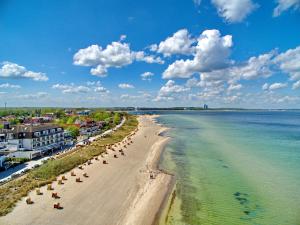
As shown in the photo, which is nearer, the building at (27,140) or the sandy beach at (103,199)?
the sandy beach at (103,199)

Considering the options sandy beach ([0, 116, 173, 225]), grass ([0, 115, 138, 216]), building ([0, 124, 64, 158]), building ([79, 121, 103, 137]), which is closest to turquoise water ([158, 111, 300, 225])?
sandy beach ([0, 116, 173, 225])

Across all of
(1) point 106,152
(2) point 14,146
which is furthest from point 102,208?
(2) point 14,146

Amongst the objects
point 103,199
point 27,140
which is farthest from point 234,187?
point 27,140

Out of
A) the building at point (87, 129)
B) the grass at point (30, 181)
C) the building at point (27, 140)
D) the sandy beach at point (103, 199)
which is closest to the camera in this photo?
the sandy beach at point (103, 199)

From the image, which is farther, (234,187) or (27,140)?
(27,140)

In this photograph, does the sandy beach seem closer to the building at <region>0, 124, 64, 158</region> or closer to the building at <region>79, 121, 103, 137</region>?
the building at <region>0, 124, 64, 158</region>

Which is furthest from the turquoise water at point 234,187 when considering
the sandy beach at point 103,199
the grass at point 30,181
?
the grass at point 30,181

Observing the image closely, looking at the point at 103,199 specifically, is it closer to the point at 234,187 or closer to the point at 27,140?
the point at 234,187

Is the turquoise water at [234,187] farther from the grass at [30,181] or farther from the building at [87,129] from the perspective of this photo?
the building at [87,129]
